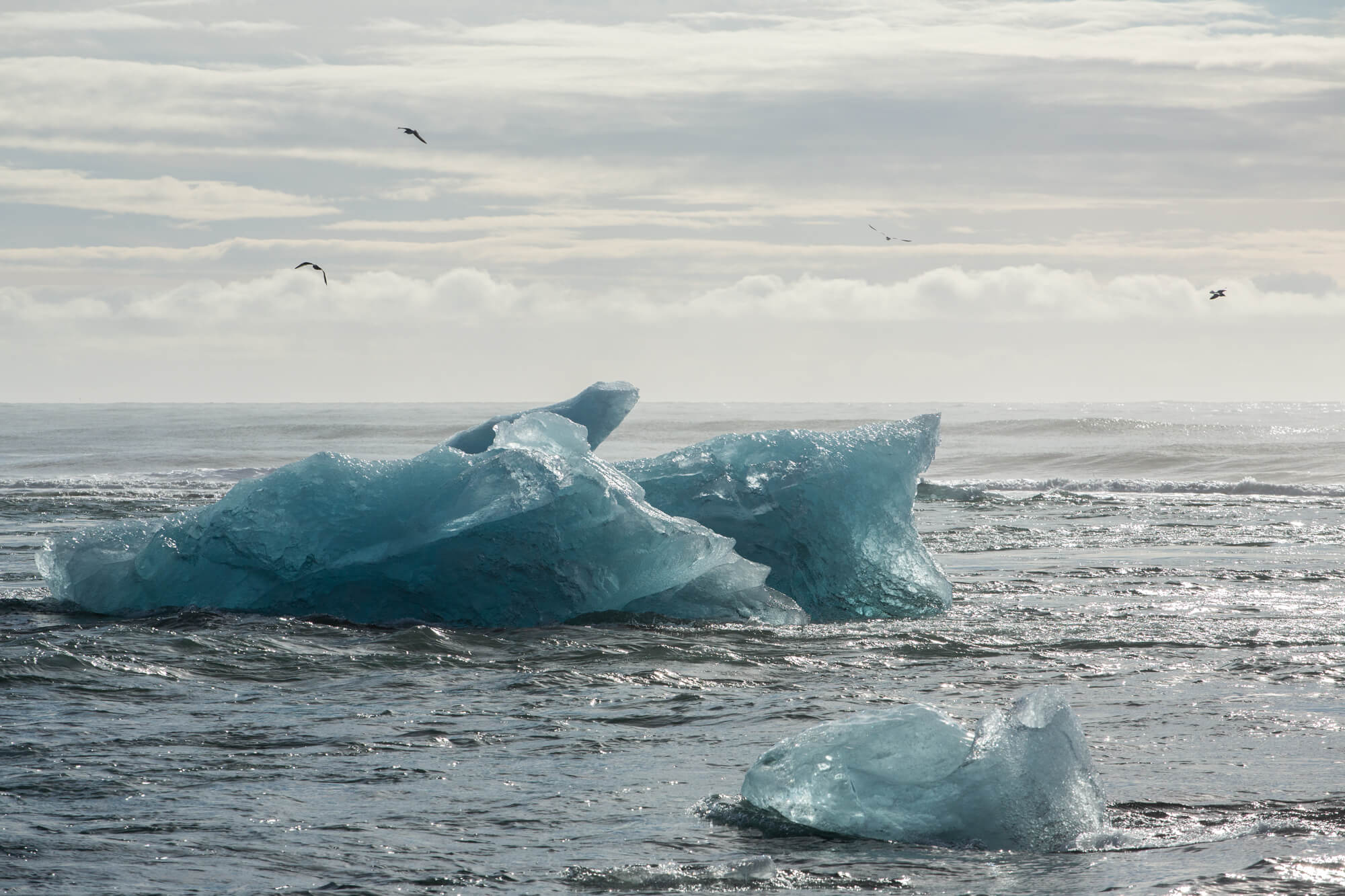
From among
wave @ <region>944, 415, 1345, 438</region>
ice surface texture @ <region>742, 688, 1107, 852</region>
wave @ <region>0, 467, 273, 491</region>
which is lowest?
wave @ <region>0, 467, 273, 491</region>

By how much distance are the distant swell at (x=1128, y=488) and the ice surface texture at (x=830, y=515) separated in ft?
33.5

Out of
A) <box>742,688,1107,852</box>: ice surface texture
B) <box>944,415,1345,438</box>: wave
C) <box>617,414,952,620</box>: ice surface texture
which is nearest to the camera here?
<box>742,688,1107,852</box>: ice surface texture

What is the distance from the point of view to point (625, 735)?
216 inches

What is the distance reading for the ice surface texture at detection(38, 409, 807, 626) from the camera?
8359mm

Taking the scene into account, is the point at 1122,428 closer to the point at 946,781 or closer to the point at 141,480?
the point at 141,480

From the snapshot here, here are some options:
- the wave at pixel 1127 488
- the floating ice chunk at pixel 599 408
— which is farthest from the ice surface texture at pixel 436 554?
the wave at pixel 1127 488

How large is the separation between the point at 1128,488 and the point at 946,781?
65.9ft

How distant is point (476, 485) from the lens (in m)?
8.55

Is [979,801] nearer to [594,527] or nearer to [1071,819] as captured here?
[1071,819]

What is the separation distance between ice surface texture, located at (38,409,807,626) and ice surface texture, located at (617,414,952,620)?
0.51 m

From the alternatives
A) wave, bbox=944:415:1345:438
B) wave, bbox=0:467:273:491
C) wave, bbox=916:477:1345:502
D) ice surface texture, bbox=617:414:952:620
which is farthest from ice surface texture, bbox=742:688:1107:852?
wave, bbox=944:415:1345:438

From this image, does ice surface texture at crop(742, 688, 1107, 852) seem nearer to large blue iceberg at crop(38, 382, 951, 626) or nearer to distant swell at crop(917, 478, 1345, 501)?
large blue iceberg at crop(38, 382, 951, 626)

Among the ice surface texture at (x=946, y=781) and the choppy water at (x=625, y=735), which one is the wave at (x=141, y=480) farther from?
the ice surface texture at (x=946, y=781)

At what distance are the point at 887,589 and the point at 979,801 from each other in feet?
15.8
